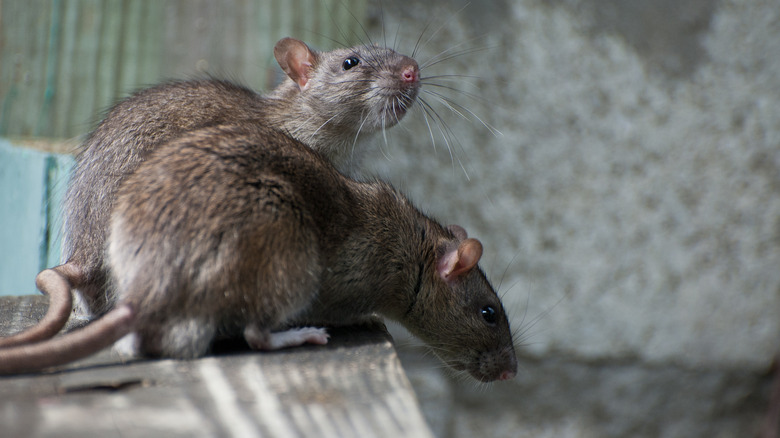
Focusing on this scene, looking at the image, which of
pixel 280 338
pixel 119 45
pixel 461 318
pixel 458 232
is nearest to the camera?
pixel 280 338

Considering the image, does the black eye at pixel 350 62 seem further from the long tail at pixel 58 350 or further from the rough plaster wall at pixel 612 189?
the long tail at pixel 58 350

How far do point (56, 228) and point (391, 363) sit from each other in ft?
7.79

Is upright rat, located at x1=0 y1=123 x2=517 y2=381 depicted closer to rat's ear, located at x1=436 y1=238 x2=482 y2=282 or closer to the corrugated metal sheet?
rat's ear, located at x1=436 y1=238 x2=482 y2=282

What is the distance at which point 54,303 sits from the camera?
2.46 m

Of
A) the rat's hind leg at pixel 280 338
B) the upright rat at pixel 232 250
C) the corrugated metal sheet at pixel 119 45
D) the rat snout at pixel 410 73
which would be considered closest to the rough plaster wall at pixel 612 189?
the corrugated metal sheet at pixel 119 45

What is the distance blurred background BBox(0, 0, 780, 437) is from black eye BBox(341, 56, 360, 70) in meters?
0.75

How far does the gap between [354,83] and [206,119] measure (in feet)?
2.99

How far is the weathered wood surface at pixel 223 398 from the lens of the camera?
1652mm

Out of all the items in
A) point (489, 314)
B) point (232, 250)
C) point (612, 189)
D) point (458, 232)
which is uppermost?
point (612, 189)

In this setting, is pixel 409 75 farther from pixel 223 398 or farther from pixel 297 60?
pixel 223 398

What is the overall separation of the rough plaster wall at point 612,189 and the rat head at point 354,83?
0.89 meters

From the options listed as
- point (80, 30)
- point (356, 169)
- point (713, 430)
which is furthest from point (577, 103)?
point (80, 30)

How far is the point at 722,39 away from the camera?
5305 millimetres

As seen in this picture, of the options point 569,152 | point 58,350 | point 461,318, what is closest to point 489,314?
point 461,318
